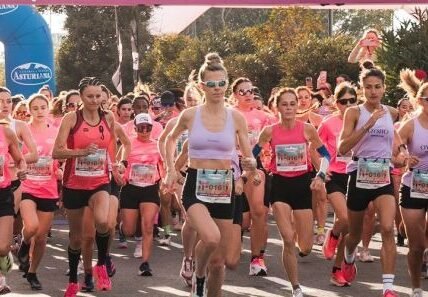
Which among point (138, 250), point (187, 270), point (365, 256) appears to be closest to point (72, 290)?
point (187, 270)

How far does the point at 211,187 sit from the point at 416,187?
1.76m

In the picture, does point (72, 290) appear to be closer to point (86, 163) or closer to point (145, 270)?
point (86, 163)

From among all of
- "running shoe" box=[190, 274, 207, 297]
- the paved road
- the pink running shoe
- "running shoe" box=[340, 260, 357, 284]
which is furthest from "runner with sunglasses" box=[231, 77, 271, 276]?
"running shoe" box=[190, 274, 207, 297]

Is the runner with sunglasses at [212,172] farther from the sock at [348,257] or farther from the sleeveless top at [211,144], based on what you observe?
the sock at [348,257]

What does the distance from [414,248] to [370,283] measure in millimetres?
1754

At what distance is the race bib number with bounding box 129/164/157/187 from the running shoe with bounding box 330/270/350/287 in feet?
7.89

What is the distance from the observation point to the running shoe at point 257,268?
1209cm

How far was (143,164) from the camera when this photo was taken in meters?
13.0

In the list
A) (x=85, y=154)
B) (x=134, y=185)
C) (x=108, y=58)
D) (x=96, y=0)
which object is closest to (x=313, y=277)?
(x=134, y=185)

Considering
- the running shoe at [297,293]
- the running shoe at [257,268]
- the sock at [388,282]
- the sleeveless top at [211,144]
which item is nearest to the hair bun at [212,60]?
the sleeveless top at [211,144]

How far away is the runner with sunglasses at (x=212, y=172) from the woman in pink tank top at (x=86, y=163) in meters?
1.28

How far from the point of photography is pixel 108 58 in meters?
51.6

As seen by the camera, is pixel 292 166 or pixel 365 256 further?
pixel 365 256

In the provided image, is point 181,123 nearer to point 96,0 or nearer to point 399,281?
point 399,281
